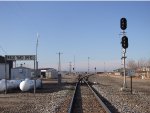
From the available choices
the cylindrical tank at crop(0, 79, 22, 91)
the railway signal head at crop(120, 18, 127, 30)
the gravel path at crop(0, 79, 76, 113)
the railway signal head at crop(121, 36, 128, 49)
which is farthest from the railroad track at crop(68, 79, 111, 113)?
the railway signal head at crop(120, 18, 127, 30)

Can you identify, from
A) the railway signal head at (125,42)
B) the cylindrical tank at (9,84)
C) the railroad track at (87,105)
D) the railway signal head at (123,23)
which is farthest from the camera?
the railway signal head at (123,23)

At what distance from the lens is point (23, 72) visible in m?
61.7

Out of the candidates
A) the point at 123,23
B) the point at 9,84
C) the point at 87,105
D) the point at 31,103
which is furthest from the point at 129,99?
the point at 9,84

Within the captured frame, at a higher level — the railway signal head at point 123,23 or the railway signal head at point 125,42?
the railway signal head at point 123,23

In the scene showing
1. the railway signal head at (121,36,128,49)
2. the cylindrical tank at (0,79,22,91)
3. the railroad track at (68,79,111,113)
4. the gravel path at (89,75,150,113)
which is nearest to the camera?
the railroad track at (68,79,111,113)

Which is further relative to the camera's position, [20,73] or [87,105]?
[20,73]

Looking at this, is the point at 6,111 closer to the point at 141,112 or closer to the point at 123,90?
the point at 141,112

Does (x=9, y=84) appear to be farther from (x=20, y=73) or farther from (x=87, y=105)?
(x=20, y=73)

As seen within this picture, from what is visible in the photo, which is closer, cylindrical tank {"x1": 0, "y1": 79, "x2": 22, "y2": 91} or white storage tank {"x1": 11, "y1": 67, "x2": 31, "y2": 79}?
cylindrical tank {"x1": 0, "y1": 79, "x2": 22, "y2": 91}

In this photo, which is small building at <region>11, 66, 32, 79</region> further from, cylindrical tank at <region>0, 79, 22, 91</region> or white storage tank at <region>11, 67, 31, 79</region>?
cylindrical tank at <region>0, 79, 22, 91</region>

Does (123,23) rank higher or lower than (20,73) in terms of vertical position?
higher

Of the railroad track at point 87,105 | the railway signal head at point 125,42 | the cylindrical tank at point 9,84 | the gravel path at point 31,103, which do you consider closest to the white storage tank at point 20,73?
the cylindrical tank at point 9,84

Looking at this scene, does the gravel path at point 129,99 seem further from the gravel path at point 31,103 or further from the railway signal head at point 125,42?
the railway signal head at point 125,42

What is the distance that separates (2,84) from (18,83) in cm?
324
